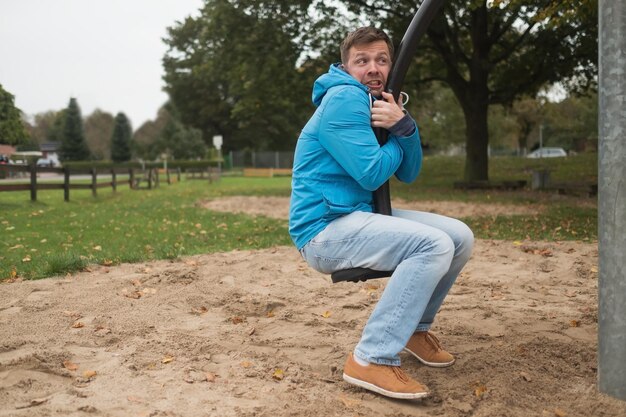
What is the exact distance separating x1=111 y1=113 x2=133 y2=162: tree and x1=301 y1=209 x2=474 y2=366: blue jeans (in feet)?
207

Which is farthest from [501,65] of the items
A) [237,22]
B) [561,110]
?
[561,110]

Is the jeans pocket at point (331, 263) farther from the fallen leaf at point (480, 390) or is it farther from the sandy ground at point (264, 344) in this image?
the fallen leaf at point (480, 390)

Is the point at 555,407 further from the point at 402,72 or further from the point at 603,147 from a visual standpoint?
the point at 402,72

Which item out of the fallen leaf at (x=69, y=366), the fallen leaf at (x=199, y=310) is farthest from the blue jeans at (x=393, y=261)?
the fallen leaf at (x=199, y=310)

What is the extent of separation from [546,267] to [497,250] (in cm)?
110

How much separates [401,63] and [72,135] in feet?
200

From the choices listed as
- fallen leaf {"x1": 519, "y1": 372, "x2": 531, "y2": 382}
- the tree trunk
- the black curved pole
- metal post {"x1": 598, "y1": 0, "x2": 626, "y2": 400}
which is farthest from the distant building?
metal post {"x1": 598, "y1": 0, "x2": 626, "y2": 400}

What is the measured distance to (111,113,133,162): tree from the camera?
6288 centimetres

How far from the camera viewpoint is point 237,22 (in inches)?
795

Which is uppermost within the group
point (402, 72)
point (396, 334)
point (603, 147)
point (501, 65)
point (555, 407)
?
point (501, 65)

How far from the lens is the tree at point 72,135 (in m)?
59.0

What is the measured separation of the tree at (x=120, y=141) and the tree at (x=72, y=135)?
357 centimetres

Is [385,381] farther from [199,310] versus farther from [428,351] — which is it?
[199,310]

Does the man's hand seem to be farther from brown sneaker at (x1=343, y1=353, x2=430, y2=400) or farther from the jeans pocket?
brown sneaker at (x1=343, y1=353, x2=430, y2=400)
